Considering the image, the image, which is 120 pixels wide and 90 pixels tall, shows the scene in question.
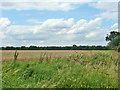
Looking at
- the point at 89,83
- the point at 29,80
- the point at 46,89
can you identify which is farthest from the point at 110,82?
the point at 29,80

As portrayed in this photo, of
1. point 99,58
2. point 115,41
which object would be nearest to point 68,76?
point 99,58

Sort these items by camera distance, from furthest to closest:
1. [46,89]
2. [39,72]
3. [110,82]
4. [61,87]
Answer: [39,72] → [110,82] → [61,87] → [46,89]

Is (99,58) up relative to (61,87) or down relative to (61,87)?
up

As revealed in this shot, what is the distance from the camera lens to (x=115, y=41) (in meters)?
18.2

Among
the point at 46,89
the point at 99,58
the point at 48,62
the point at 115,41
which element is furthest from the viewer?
the point at 115,41

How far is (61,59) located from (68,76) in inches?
120

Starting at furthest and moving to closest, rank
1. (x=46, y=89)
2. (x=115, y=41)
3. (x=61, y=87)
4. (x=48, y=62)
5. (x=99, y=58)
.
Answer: (x=115, y=41)
(x=99, y=58)
(x=48, y=62)
(x=61, y=87)
(x=46, y=89)

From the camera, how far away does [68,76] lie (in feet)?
21.5

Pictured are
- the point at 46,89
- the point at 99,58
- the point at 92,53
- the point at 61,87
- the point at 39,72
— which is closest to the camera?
the point at 46,89

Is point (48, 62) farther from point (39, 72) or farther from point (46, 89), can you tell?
point (46, 89)

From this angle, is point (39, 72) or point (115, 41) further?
point (115, 41)

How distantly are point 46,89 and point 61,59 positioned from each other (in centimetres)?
431

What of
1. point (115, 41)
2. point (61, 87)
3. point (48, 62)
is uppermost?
point (115, 41)

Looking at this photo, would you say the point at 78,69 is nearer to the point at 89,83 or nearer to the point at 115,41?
the point at 89,83
